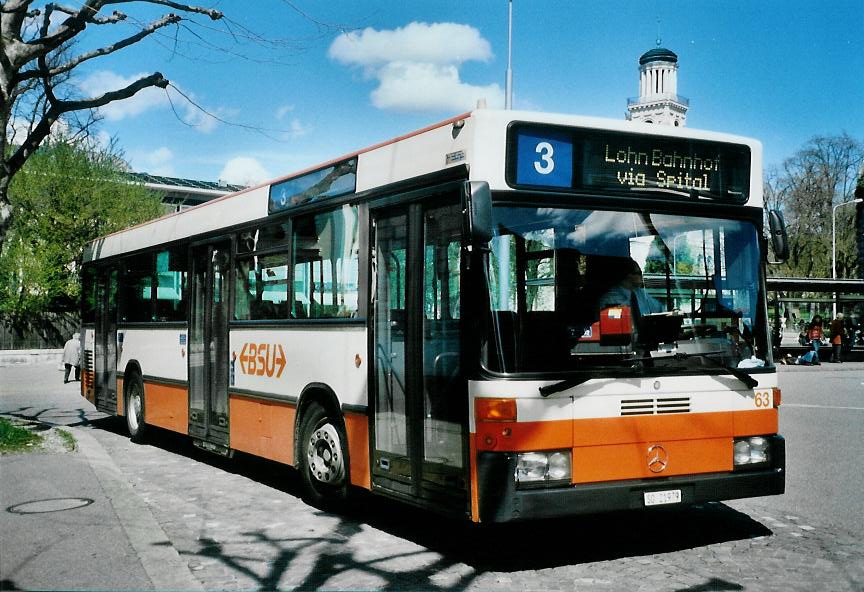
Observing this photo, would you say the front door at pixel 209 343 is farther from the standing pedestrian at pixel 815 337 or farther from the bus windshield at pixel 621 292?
the standing pedestrian at pixel 815 337

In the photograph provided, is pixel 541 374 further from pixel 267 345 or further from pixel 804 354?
pixel 804 354

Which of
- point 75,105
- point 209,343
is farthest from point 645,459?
point 75,105

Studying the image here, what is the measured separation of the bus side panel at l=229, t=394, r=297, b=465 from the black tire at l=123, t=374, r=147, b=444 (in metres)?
3.51

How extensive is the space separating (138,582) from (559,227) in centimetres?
337

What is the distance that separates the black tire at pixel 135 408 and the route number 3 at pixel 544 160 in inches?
338

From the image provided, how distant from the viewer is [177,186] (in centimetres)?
7956

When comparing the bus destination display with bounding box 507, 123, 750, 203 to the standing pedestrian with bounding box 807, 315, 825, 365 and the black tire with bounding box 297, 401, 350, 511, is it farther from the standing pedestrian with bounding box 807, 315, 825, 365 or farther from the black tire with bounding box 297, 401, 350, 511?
the standing pedestrian with bounding box 807, 315, 825, 365

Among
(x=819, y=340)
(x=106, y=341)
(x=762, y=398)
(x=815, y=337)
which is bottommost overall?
(x=819, y=340)

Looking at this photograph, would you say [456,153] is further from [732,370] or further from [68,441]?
[68,441]

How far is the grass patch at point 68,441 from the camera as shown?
37.6ft

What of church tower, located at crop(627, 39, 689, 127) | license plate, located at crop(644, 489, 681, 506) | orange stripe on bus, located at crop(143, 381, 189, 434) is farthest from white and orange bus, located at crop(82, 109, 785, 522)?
church tower, located at crop(627, 39, 689, 127)

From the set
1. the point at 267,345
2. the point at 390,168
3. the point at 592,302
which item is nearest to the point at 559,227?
the point at 592,302

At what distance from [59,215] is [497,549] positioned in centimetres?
3610

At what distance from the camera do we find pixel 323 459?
8.31 m
